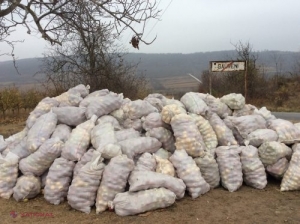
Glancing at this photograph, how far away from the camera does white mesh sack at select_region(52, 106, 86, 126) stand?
5.24 meters

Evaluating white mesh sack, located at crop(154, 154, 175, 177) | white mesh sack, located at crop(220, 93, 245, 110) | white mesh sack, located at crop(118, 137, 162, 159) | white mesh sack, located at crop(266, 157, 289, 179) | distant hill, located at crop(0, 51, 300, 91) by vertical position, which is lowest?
distant hill, located at crop(0, 51, 300, 91)

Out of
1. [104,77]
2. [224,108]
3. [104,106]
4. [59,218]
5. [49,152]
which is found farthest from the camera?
[104,77]

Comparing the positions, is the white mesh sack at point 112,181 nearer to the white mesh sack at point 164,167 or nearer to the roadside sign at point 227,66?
the white mesh sack at point 164,167

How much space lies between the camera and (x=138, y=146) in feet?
15.3

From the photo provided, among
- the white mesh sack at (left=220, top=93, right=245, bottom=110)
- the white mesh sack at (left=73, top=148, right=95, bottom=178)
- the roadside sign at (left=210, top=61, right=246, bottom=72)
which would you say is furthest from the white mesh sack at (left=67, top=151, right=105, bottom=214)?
the roadside sign at (left=210, top=61, right=246, bottom=72)

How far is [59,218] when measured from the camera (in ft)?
13.3

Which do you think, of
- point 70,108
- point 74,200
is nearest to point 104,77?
point 70,108

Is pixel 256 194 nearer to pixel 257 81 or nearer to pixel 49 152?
pixel 49 152

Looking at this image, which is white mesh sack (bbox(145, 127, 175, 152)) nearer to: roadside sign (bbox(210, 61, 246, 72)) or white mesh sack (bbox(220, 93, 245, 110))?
white mesh sack (bbox(220, 93, 245, 110))

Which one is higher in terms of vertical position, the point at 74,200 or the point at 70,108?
the point at 70,108

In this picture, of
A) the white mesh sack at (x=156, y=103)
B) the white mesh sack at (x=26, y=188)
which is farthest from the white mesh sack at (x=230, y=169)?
the white mesh sack at (x=26, y=188)

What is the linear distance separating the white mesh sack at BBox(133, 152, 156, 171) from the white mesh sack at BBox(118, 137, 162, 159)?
0.28 ft

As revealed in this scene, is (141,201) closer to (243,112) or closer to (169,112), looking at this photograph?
(169,112)

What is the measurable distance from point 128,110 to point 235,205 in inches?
79.7
